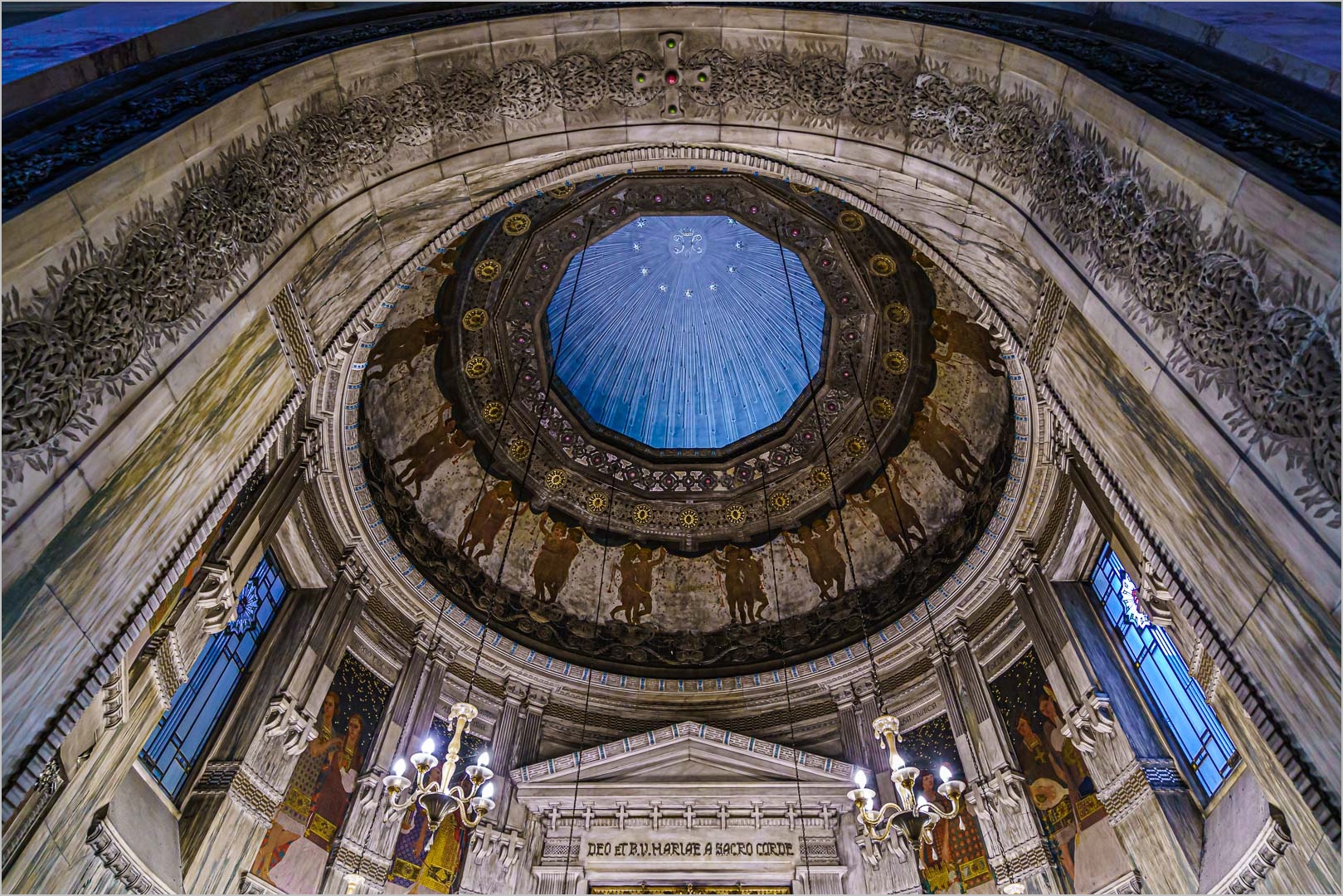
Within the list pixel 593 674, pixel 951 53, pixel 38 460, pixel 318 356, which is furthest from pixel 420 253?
pixel 593 674

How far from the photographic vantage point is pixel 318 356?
24.3 feet

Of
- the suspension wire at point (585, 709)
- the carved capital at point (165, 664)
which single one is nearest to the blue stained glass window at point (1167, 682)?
the suspension wire at point (585, 709)

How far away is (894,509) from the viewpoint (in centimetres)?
1373

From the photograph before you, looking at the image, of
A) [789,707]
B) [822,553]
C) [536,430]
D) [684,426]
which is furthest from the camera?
[684,426]

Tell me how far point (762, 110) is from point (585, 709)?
946 centimetres

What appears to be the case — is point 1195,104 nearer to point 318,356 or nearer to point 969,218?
point 969,218

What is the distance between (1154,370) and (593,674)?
10.3 m

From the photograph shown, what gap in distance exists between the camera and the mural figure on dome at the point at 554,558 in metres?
14.1

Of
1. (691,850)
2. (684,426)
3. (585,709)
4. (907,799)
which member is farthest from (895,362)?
(907,799)

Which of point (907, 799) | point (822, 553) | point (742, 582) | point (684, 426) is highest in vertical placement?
point (684, 426)

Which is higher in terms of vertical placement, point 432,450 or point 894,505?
point 432,450

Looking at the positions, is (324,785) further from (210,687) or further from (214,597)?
(214,597)

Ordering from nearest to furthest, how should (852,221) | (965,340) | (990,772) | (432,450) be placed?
1. (990,772)
2. (965,340)
3. (852,221)
4. (432,450)

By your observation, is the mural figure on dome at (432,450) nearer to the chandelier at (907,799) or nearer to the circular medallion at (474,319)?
the circular medallion at (474,319)
